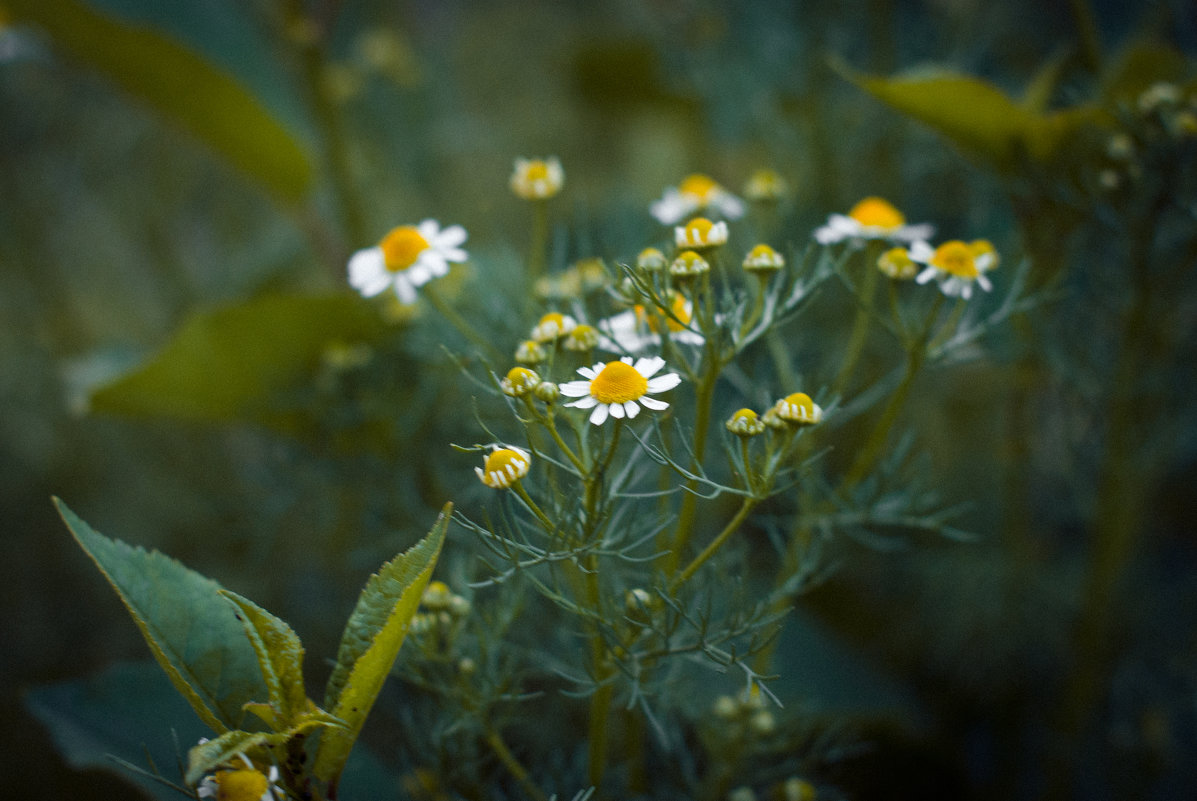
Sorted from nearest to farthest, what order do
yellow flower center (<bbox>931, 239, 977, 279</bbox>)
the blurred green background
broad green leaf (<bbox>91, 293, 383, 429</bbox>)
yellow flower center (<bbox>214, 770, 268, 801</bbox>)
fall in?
yellow flower center (<bbox>214, 770, 268, 801</bbox>) → yellow flower center (<bbox>931, 239, 977, 279</bbox>) → broad green leaf (<bbox>91, 293, 383, 429</bbox>) → the blurred green background

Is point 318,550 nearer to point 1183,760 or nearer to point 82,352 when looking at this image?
point 82,352

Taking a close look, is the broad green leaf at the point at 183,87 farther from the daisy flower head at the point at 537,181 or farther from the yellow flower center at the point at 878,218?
the yellow flower center at the point at 878,218

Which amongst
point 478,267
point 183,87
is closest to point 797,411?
point 478,267

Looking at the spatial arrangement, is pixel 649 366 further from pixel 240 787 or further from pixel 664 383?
pixel 240 787

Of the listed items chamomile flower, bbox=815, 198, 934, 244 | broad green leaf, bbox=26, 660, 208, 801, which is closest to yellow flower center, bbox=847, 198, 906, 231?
chamomile flower, bbox=815, 198, 934, 244

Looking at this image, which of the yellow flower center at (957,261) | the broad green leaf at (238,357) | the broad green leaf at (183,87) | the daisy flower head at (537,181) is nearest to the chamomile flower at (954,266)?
the yellow flower center at (957,261)

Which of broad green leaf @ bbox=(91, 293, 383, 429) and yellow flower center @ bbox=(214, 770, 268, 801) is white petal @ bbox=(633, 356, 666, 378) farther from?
broad green leaf @ bbox=(91, 293, 383, 429)
